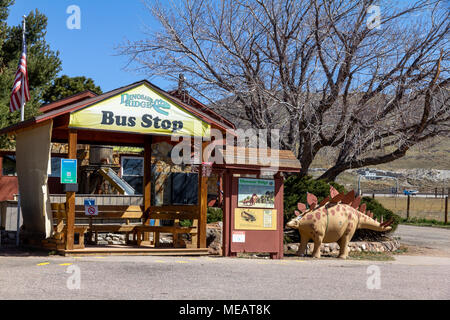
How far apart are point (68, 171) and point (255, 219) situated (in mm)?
4290

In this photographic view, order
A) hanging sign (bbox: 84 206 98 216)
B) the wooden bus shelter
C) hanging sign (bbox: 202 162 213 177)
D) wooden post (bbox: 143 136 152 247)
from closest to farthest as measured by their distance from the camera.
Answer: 1. the wooden bus shelter
2. hanging sign (bbox: 202 162 213 177)
3. hanging sign (bbox: 84 206 98 216)
4. wooden post (bbox: 143 136 152 247)

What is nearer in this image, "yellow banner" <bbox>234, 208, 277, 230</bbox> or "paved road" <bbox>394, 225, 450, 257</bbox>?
Result: "yellow banner" <bbox>234, 208, 277, 230</bbox>

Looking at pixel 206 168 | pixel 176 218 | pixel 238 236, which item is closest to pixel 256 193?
pixel 238 236

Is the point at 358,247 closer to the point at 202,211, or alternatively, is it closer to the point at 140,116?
the point at 202,211

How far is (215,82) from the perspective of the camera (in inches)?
722

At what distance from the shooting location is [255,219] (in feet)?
44.7

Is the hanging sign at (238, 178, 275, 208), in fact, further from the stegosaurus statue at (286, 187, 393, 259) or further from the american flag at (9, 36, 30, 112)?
the american flag at (9, 36, 30, 112)

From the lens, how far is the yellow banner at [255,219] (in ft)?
44.2

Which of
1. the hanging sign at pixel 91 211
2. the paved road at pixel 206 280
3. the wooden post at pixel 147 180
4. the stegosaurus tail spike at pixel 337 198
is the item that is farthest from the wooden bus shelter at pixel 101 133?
the stegosaurus tail spike at pixel 337 198

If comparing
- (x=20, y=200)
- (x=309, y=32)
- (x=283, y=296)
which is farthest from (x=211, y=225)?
(x=283, y=296)

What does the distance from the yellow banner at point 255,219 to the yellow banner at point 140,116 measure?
77.8 inches

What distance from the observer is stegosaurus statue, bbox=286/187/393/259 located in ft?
46.0

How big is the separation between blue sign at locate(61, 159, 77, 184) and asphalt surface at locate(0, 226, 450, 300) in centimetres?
156

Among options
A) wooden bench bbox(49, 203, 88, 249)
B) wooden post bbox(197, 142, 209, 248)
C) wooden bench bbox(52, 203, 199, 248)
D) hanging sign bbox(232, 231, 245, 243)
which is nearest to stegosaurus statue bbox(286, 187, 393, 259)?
hanging sign bbox(232, 231, 245, 243)
